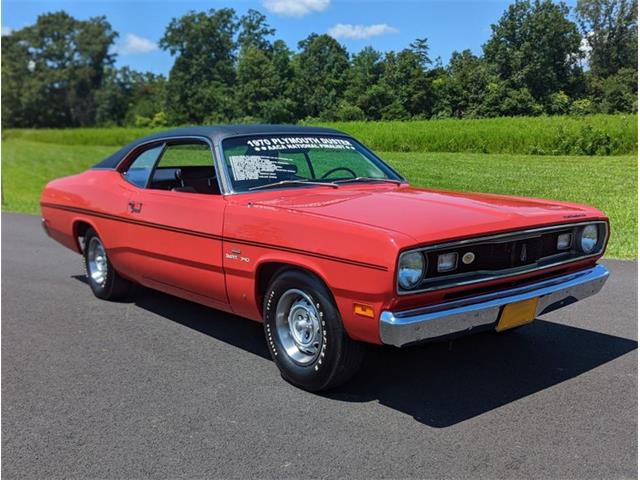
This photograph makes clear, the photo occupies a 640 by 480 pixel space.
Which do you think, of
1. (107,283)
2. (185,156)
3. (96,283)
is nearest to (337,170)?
(185,156)

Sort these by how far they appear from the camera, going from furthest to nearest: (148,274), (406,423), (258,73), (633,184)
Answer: (258,73) < (633,184) < (148,274) < (406,423)

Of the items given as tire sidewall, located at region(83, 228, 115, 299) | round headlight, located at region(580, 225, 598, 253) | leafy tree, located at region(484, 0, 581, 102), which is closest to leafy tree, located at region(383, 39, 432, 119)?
leafy tree, located at region(484, 0, 581, 102)

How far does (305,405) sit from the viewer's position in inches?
143

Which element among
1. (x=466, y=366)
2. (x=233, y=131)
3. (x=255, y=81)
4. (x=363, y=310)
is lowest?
(x=466, y=366)

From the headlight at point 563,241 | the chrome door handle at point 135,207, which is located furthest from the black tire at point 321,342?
the chrome door handle at point 135,207

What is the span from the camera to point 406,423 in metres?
3.38

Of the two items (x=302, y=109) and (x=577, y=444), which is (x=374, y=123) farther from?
(x=577, y=444)

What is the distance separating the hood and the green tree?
10401mm

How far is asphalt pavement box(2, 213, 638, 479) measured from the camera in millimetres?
2986

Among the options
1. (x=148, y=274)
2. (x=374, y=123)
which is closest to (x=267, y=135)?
(x=148, y=274)

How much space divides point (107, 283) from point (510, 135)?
735 centimetres

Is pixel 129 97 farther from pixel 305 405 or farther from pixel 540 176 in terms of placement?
pixel 305 405

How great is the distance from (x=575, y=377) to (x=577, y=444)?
92cm

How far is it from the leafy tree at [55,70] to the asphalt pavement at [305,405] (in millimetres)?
25098
